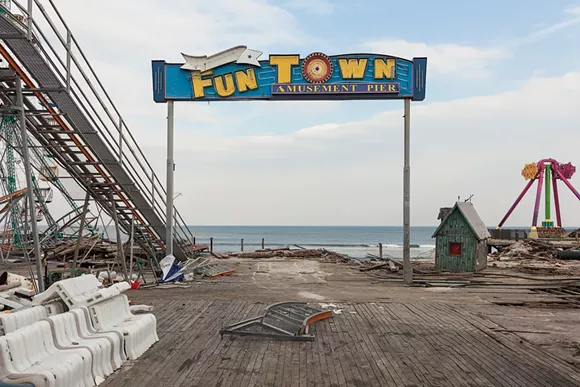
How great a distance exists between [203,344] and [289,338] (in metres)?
1.58

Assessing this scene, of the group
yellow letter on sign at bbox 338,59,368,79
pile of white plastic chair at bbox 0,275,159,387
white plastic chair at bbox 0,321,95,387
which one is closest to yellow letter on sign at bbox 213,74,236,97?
yellow letter on sign at bbox 338,59,368,79

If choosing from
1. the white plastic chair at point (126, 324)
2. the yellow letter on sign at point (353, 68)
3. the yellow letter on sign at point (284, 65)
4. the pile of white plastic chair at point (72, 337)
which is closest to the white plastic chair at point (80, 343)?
the pile of white plastic chair at point (72, 337)

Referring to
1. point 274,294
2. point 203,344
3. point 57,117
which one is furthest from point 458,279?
point 57,117

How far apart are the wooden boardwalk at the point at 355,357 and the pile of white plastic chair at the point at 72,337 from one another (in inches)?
12.7

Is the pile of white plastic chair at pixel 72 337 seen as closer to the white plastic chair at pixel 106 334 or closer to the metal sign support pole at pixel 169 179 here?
the white plastic chair at pixel 106 334

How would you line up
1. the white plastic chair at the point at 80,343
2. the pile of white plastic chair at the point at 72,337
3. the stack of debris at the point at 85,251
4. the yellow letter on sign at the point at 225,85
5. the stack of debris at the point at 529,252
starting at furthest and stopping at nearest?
the stack of debris at the point at 529,252
the stack of debris at the point at 85,251
the yellow letter on sign at the point at 225,85
the white plastic chair at the point at 80,343
the pile of white plastic chair at the point at 72,337

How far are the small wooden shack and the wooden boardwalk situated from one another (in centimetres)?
1150

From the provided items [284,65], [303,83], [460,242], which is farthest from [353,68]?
[460,242]

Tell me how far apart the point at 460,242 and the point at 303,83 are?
34.3 ft

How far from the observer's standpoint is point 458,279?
63.4 ft

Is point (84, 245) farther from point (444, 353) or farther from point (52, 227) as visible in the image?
point (444, 353)

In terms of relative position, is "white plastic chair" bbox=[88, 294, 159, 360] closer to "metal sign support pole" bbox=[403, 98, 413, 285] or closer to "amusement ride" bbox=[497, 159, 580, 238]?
"metal sign support pole" bbox=[403, 98, 413, 285]

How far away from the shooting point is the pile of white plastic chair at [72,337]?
5.92 m

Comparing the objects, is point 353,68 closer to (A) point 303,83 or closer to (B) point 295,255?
(A) point 303,83
